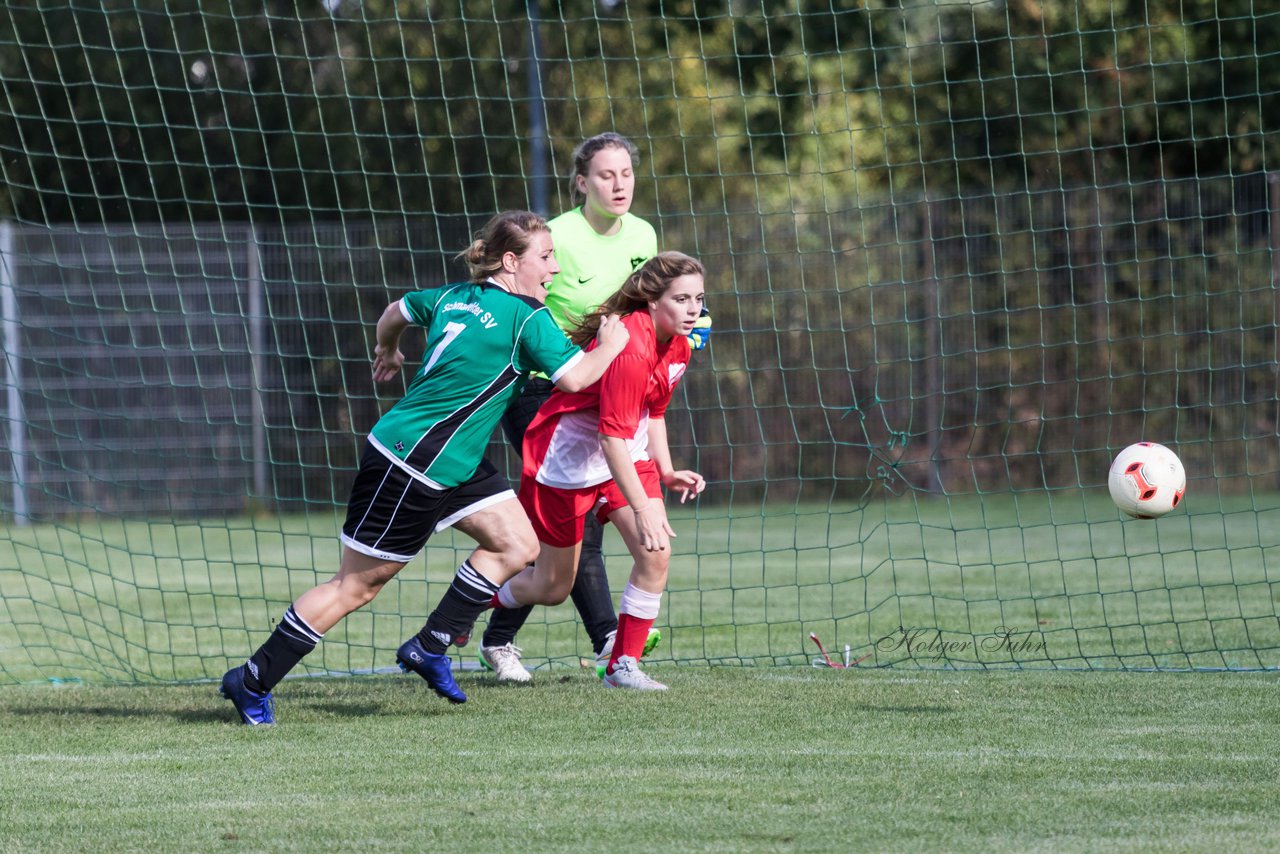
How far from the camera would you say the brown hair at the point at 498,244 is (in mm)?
4906

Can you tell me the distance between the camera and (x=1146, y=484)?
5.34m

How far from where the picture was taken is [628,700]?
16.7 ft

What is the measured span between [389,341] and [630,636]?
1.31 m

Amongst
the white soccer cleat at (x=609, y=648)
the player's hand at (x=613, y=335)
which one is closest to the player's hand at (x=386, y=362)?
the player's hand at (x=613, y=335)

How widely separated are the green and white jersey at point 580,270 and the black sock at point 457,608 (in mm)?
1117

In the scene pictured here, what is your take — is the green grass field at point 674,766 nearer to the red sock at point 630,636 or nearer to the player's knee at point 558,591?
the red sock at point 630,636

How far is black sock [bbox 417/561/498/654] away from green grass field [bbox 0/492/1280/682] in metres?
1.12

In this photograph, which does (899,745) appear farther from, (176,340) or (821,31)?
(821,31)

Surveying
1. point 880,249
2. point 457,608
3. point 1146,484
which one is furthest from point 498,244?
point 880,249

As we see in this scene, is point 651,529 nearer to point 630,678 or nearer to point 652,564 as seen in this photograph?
point 652,564

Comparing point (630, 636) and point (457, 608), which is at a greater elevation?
point (457, 608)

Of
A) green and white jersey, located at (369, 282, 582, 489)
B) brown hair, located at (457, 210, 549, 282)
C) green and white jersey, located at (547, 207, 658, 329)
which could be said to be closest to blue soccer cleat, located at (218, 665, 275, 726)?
green and white jersey, located at (369, 282, 582, 489)

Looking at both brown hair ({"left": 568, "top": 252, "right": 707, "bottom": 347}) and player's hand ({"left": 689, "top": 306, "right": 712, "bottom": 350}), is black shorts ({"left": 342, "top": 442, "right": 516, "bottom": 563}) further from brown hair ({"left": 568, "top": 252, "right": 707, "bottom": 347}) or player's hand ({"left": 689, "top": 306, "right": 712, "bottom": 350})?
player's hand ({"left": 689, "top": 306, "right": 712, "bottom": 350})

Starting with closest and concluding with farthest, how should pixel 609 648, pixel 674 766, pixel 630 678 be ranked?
pixel 674 766, pixel 630 678, pixel 609 648
